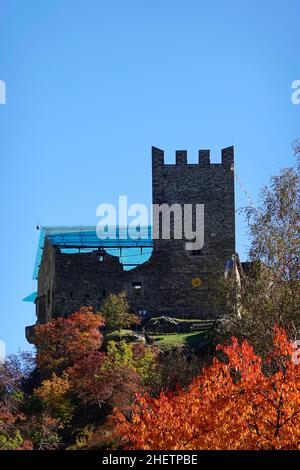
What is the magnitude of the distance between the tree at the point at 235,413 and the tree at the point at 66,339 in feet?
45.3

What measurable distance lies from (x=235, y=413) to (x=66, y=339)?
20745 mm

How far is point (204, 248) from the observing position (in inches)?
2576

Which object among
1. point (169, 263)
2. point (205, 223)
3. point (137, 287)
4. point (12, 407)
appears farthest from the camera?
point (205, 223)

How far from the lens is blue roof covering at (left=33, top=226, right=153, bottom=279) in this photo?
6800 cm

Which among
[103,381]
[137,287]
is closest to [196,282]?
[137,287]

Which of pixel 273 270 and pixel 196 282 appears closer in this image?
pixel 273 270

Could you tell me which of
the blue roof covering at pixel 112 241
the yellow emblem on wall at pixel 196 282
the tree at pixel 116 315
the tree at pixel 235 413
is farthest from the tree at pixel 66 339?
the tree at pixel 235 413

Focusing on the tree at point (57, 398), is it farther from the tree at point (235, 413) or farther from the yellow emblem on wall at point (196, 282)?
the yellow emblem on wall at point (196, 282)

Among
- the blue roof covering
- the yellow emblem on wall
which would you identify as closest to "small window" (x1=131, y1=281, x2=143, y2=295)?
the blue roof covering

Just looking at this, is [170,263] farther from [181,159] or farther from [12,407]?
[12,407]

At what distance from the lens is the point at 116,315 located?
61.1 meters
